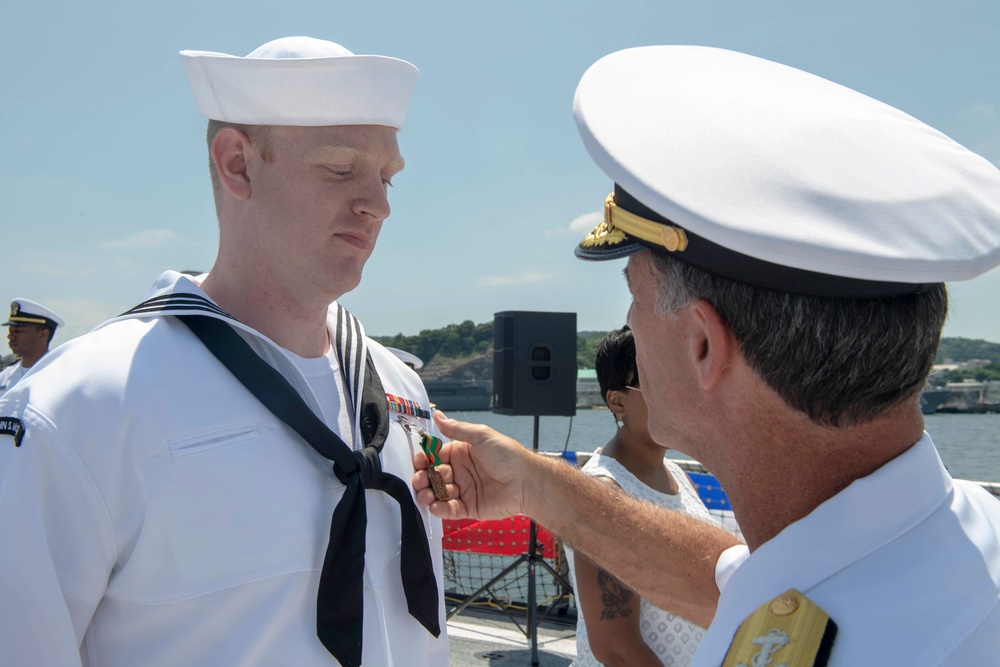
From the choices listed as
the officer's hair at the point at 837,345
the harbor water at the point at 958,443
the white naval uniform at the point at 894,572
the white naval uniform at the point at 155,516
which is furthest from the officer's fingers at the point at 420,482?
the harbor water at the point at 958,443

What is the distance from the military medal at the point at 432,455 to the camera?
199 centimetres

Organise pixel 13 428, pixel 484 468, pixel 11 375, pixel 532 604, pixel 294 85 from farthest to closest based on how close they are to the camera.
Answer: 1. pixel 11 375
2. pixel 532 604
3. pixel 484 468
4. pixel 294 85
5. pixel 13 428

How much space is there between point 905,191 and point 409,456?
1.40 metres

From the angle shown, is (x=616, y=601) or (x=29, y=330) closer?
(x=616, y=601)

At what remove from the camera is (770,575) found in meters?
1.01

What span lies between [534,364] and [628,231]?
16.9 feet

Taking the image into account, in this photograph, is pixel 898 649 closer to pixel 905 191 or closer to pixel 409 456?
pixel 905 191

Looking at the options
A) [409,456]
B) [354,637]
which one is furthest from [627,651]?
[354,637]

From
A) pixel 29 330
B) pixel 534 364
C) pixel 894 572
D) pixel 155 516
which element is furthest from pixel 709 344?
pixel 29 330

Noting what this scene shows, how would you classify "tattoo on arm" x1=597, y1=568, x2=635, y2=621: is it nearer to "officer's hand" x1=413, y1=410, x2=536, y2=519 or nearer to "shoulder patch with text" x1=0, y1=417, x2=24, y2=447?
"officer's hand" x1=413, y1=410, x2=536, y2=519

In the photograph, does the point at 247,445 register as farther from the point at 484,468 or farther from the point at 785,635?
the point at 785,635

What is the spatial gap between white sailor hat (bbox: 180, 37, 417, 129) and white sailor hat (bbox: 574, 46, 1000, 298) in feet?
A: 2.58

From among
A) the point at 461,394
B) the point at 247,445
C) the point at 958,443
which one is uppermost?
the point at 247,445

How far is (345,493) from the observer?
5.29 feet
